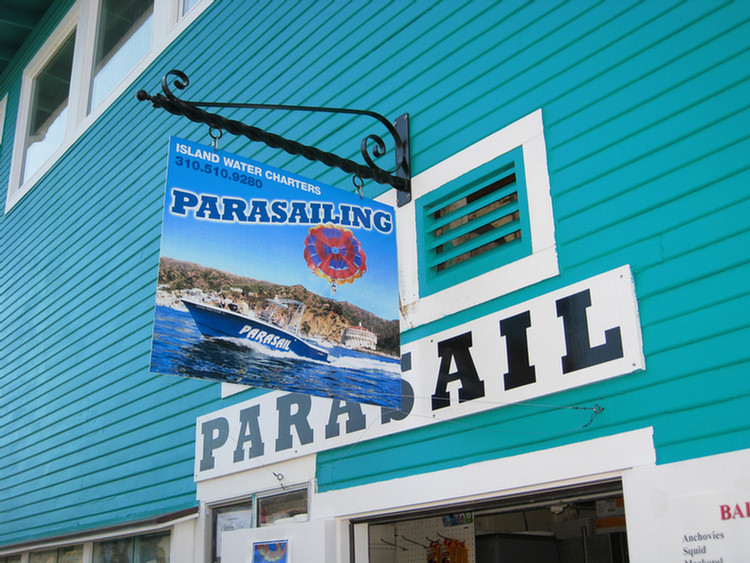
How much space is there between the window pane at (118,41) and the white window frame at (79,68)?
12 cm

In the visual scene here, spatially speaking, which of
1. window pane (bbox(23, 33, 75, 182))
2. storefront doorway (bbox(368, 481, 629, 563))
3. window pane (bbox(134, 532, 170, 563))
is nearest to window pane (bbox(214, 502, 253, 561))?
window pane (bbox(134, 532, 170, 563))

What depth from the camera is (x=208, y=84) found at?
8.29m

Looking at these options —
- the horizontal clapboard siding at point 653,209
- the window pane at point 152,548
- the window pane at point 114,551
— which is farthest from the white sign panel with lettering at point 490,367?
the window pane at point 114,551

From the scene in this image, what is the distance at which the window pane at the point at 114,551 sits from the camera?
7391 mm

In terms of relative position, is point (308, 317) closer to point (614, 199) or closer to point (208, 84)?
point (614, 199)

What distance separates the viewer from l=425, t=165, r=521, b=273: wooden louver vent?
16.1ft

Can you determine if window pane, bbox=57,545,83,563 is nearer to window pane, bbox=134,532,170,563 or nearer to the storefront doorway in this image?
window pane, bbox=134,532,170,563

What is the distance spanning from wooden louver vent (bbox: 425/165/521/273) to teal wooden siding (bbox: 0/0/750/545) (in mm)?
345

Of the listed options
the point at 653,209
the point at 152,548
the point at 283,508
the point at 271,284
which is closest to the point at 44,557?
the point at 152,548

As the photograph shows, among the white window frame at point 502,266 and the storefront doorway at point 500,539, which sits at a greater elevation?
the white window frame at point 502,266

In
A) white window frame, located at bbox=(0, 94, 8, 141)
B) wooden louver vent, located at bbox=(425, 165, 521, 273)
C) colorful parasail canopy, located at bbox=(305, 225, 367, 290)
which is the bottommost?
colorful parasail canopy, located at bbox=(305, 225, 367, 290)

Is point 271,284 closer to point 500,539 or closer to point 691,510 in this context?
point 691,510

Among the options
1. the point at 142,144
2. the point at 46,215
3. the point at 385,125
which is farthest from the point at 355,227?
the point at 46,215

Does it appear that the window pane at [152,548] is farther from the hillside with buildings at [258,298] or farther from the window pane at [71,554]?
the hillside with buildings at [258,298]
